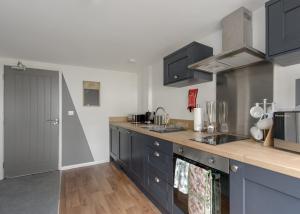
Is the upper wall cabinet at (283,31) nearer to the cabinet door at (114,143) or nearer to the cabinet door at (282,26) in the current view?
the cabinet door at (282,26)

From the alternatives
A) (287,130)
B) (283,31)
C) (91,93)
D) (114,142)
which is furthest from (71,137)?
(283,31)

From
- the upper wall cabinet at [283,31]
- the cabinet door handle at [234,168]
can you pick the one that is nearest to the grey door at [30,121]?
the cabinet door handle at [234,168]

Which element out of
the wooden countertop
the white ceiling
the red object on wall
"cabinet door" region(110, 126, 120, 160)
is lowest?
"cabinet door" region(110, 126, 120, 160)

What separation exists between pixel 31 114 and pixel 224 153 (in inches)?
128

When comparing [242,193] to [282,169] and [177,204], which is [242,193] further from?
[177,204]

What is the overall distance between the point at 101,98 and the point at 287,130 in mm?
3213

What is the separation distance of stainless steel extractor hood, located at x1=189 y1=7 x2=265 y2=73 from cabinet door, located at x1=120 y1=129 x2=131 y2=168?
162 cm

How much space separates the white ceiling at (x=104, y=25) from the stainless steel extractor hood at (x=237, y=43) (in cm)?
8

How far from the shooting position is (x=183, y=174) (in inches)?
57.2

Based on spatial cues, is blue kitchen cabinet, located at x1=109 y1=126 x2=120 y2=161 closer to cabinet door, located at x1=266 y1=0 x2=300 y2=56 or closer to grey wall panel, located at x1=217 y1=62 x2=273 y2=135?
grey wall panel, located at x1=217 y1=62 x2=273 y2=135

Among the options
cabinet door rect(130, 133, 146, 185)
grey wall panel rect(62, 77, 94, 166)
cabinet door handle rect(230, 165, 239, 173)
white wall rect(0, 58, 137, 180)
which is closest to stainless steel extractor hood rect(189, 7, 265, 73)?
cabinet door handle rect(230, 165, 239, 173)

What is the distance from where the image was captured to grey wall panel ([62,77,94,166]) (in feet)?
10.7

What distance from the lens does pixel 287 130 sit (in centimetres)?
107

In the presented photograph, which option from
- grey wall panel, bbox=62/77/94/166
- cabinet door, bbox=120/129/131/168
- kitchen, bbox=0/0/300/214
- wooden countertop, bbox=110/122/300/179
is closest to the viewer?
wooden countertop, bbox=110/122/300/179
